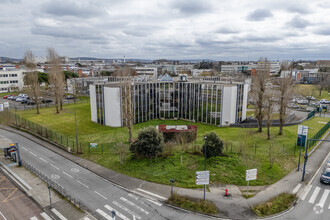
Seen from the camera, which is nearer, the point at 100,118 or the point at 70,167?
the point at 70,167

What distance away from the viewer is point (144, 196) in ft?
72.6

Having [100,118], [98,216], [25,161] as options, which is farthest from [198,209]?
[100,118]

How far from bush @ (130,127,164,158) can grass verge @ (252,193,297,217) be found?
13975mm

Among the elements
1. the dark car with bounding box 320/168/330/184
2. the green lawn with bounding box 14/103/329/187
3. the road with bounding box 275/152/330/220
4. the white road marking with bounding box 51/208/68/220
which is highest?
the dark car with bounding box 320/168/330/184

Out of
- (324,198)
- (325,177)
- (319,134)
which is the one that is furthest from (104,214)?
(319,134)

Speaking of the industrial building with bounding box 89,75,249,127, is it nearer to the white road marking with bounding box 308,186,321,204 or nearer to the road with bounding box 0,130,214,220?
the road with bounding box 0,130,214,220

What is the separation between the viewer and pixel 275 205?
20.0 metres

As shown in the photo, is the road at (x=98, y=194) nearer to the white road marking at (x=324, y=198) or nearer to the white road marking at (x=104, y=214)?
the white road marking at (x=104, y=214)

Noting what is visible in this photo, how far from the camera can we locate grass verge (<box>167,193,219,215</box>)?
64.1 ft

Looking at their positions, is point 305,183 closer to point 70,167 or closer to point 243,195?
point 243,195

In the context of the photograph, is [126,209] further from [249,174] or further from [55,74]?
[55,74]

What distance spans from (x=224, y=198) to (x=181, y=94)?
111ft

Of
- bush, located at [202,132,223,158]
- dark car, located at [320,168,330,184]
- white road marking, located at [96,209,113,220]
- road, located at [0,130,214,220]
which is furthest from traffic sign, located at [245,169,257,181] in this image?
white road marking, located at [96,209,113,220]

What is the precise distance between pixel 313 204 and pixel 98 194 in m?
21.0
